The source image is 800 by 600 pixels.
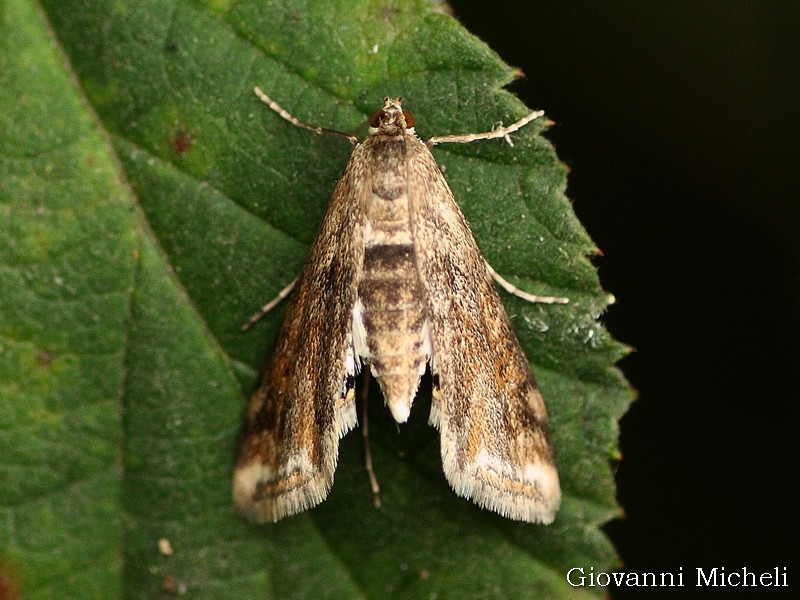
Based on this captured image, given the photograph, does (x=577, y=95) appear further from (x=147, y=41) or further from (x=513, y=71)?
(x=147, y=41)

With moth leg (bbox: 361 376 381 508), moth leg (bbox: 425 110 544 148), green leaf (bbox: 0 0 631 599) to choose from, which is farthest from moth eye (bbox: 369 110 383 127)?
moth leg (bbox: 361 376 381 508)

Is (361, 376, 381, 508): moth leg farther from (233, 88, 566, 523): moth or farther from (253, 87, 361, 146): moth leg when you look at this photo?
(253, 87, 361, 146): moth leg

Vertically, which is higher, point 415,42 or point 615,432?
point 415,42

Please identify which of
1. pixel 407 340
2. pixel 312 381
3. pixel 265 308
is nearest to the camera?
pixel 407 340

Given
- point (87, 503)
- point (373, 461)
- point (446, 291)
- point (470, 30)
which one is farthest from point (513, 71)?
point (87, 503)

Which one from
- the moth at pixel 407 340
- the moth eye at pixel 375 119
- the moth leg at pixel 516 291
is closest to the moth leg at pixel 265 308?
the moth at pixel 407 340

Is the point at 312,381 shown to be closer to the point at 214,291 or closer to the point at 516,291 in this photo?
the point at 214,291

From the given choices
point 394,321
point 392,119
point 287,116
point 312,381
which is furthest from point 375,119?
point 312,381
